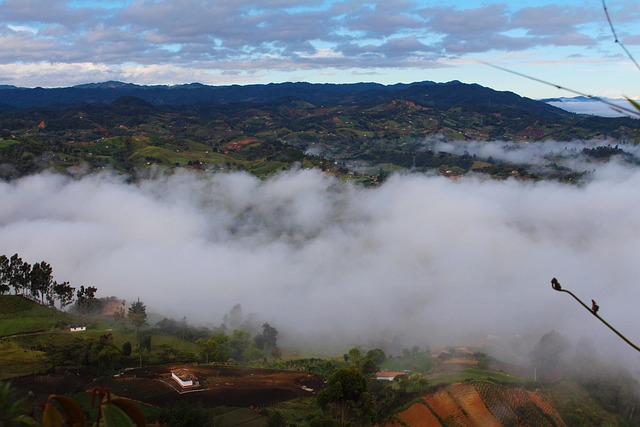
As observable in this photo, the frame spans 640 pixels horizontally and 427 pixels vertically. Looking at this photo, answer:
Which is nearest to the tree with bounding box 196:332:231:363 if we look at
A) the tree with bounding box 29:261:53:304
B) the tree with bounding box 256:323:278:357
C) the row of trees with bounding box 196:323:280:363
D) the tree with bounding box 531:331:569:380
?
the row of trees with bounding box 196:323:280:363

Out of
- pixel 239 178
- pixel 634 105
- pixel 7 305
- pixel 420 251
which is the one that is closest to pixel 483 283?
pixel 420 251

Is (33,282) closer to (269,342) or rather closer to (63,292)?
(63,292)

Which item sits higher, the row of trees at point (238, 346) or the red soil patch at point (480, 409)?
the red soil patch at point (480, 409)

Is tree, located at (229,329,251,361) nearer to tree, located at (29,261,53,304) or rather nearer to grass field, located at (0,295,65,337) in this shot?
grass field, located at (0,295,65,337)

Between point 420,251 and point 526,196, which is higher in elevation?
point 526,196

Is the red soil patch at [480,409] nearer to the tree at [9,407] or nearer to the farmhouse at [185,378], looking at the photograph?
the farmhouse at [185,378]

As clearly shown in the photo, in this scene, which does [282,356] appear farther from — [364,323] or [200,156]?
[200,156]

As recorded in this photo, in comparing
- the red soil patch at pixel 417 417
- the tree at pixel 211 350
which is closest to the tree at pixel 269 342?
the tree at pixel 211 350
